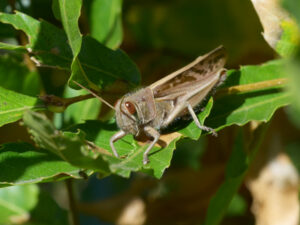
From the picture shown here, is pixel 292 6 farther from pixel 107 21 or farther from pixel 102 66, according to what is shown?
pixel 107 21

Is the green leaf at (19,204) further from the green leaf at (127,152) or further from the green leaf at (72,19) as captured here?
the green leaf at (72,19)

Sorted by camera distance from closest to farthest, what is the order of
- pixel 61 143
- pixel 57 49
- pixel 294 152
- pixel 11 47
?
pixel 61 143
pixel 11 47
pixel 57 49
pixel 294 152

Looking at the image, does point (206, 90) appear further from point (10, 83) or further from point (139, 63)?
point (139, 63)

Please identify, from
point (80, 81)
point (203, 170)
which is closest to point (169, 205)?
point (203, 170)

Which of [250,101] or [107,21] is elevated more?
[107,21]

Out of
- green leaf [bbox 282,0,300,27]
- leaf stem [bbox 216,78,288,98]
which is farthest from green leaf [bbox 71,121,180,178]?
green leaf [bbox 282,0,300,27]

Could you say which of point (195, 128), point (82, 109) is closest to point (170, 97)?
point (195, 128)
